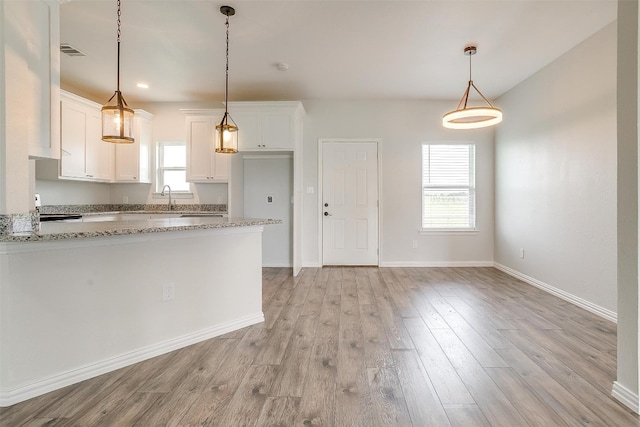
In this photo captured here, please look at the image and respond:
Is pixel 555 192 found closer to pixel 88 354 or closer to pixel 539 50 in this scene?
pixel 539 50

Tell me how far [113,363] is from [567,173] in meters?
4.63

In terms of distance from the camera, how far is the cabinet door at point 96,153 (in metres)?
4.53

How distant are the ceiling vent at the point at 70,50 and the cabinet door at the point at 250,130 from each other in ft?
6.21

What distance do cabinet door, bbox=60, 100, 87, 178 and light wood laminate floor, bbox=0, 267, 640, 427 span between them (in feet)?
11.1

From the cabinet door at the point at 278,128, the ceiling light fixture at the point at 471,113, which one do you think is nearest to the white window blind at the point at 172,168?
the cabinet door at the point at 278,128

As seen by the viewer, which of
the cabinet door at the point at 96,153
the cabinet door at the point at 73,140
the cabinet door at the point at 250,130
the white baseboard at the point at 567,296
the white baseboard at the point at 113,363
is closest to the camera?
the white baseboard at the point at 113,363

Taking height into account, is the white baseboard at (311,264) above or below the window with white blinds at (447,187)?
below

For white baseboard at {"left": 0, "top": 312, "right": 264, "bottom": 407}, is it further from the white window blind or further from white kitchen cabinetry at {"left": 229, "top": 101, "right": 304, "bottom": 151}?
the white window blind

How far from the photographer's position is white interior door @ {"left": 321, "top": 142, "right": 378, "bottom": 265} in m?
5.23

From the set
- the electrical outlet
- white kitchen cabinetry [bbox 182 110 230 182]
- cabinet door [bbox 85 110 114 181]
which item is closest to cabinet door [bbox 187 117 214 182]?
white kitchen cabinetry [bbox 182 110 230 182]

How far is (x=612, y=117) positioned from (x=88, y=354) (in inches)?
184

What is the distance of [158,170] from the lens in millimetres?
5297

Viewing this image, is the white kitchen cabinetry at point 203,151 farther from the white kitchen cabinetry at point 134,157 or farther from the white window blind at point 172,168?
the white kitchen cabinetry at point 134,157

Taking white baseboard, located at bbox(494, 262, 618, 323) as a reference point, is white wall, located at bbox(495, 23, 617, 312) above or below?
above
